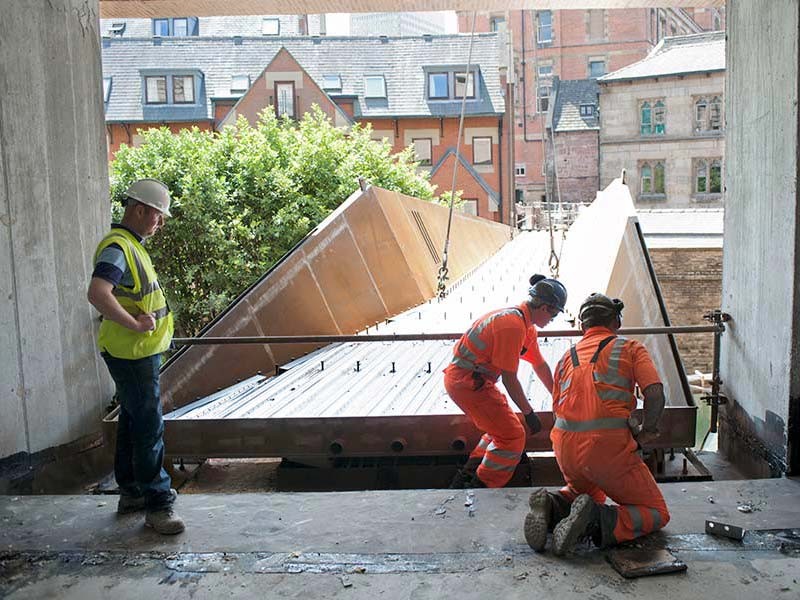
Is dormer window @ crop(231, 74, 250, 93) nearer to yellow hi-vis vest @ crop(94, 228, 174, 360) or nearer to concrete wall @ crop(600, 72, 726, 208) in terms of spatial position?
concrete wall @ crop(600, 72, 726, 208)

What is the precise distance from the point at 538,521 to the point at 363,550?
870 millimetres

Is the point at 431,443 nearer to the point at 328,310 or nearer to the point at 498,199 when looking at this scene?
the point at 328,310

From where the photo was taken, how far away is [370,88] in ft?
136

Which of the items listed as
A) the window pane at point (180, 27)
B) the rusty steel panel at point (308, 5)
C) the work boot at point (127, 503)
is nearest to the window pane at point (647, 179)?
the window pane at point (180, 27)

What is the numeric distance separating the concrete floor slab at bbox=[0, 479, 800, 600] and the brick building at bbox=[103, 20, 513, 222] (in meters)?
35.3

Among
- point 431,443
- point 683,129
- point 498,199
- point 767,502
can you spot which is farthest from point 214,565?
point 683,129

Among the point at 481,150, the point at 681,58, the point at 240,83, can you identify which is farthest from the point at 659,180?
the point at 240,83

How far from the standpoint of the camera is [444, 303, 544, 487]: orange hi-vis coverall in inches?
209

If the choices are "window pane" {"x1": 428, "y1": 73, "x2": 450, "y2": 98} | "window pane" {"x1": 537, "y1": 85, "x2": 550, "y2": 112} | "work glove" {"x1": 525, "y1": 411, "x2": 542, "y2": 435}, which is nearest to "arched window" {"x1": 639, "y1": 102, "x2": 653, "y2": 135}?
"window pane" {"x1": 428, "y1": 73, "x2": 450, "y2": 98}

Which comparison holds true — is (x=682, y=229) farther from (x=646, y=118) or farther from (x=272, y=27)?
(x=272, y=27)

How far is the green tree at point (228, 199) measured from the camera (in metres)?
15.2

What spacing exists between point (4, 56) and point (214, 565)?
344cm

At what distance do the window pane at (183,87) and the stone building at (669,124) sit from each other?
23320mm

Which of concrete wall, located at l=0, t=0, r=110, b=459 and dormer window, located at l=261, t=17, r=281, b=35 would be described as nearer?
concrete wall, located at l=0, t=0, r=110, b=459
